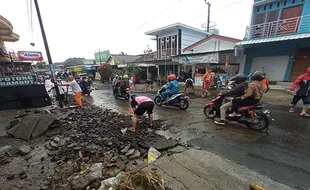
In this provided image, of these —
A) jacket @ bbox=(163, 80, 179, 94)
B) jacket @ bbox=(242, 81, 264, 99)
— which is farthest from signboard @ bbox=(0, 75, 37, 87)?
jacket @ bbox=(242, 81, 264, 99)

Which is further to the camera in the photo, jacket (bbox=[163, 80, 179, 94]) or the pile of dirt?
jacket (bbox=[163, 80, 179, 94])

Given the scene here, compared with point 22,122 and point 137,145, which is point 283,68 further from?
point 22,122

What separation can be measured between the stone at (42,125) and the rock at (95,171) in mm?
2770

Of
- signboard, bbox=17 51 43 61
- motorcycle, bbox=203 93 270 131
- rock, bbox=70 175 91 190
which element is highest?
signboard, bbox=17 51 43 61

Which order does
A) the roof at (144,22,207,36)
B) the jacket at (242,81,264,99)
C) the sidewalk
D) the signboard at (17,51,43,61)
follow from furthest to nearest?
the roof at (144,22,207,36) < the signboard at (17,51,43,61) < the jacket at (242,81,264,99) < the sidewalk

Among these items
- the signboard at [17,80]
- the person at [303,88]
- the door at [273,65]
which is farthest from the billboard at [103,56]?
the person at [303,88]

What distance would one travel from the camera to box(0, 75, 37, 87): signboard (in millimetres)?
6730

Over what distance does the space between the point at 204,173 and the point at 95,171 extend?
1926 mm

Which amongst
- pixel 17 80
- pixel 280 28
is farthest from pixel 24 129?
pixel 280 28

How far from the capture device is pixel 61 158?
129 inches

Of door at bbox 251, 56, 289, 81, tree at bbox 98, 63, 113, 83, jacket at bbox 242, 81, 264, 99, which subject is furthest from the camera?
tree at bbox 98, 63, 113, 83

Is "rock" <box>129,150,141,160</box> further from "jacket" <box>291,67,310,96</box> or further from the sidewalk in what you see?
"jacket" <box>291,67,310,96</box>

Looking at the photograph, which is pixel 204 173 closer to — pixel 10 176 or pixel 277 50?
pixel 10 176

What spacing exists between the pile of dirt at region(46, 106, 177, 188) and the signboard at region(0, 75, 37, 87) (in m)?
4.03
